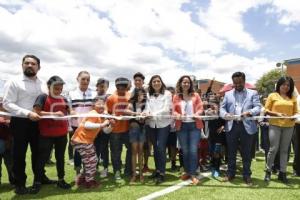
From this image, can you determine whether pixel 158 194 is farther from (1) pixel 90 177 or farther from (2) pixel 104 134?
(2) pixel 104 134

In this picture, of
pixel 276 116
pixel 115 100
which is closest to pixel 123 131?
pixel 115 100

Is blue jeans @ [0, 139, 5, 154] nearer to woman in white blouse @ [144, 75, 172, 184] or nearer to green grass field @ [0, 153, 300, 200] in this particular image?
green grass field @ [0, 153, 300, 200]

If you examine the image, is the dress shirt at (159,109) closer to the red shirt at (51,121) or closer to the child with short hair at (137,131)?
the child with short hair at (137,131)

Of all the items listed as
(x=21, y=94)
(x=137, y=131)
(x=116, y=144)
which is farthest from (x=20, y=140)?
(x=137, y=131)

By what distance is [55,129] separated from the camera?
6.39m

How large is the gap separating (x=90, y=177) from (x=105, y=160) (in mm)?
1272

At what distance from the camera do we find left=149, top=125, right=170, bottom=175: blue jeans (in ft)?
23.4

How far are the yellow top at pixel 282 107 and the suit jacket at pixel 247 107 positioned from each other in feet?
1.07

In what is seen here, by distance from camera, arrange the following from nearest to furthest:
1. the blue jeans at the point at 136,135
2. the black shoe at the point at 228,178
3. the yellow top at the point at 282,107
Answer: the yellow top at the point at 282,107
the blue jeans at the point at 136,135
the black shoe at the point at 228,178

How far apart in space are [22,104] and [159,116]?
260 centimetres

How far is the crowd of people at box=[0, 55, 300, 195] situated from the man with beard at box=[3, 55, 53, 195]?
2cm

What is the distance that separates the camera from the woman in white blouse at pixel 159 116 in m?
7.11

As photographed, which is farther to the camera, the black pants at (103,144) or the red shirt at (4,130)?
the black pants at (103,144)

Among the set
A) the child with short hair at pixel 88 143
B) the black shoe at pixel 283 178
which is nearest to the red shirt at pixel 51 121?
the child with short hair at pixel 88 143
